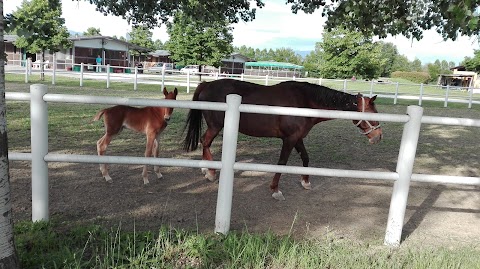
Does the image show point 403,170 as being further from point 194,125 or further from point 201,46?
point 201,46

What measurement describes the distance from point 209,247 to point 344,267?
1024 mm

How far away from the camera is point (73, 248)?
2.90 meters

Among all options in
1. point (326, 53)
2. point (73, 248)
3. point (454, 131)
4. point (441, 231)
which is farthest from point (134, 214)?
point (326, 53)

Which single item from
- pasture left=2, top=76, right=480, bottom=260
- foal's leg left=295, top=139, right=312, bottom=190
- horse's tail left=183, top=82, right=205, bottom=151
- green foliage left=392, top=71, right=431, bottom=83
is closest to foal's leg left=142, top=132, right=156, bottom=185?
pasture left=2, top=76, right=480, bottom=260

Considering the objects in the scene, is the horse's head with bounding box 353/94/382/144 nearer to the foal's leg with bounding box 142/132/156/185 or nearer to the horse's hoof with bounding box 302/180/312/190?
the horse's hoof with bounding box 302/180/312/190

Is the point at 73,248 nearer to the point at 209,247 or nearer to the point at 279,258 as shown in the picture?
the point at 209,247

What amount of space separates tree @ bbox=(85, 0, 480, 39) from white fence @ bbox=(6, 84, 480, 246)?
10.8ft

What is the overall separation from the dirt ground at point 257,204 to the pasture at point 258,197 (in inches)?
0.4

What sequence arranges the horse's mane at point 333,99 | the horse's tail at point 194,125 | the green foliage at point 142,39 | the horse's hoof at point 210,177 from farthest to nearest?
the green foliage at point 142,39
the horse's tail at point 194,125
the horse's hoof at point 210,177
the horse's mane at point 333,99

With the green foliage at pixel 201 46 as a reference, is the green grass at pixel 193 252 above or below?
below

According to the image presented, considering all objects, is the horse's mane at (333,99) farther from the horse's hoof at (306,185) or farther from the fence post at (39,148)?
the fence post at (39,148)

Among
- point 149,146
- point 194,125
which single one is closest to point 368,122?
point 194,125

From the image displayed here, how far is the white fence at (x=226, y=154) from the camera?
3.22m

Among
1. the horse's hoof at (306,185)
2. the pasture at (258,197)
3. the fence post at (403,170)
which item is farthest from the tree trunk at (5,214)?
the horse's hoof at (306,185)
